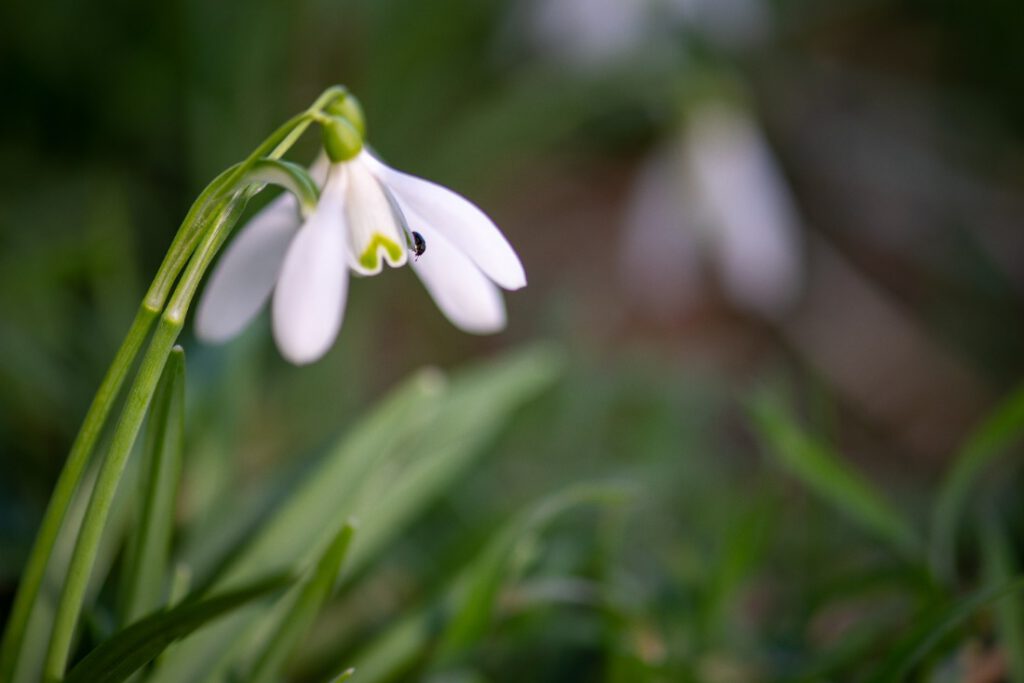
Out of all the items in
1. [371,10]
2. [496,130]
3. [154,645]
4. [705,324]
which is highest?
[371,10]

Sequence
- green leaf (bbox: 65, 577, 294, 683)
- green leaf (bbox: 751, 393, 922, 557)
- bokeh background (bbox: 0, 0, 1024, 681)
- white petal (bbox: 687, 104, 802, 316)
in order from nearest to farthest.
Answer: green leaf (bbox: 65, 577, 294, 683), green leaf (bbox: 751, 393, 922, 557), bokeh background (bbox: 0, 0, 1024, 681), white petal (bbox: 687, 104, 802, 316)

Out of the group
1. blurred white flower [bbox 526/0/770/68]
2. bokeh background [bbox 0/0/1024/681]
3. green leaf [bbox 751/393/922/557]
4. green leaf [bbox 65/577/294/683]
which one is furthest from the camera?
blurred white flower [bbox 526/0/770/68]

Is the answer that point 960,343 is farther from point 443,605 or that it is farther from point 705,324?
point 443,605

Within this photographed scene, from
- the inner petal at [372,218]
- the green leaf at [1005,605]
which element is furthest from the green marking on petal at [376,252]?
the green leaf at [1005,605]

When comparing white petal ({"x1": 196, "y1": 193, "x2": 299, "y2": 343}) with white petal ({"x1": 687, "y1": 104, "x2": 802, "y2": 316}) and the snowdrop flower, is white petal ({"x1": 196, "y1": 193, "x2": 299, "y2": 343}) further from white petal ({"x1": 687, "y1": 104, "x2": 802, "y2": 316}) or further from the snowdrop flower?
white petal ({"x1": 687, "y1": 104, "x2": 802, "y2": 316})

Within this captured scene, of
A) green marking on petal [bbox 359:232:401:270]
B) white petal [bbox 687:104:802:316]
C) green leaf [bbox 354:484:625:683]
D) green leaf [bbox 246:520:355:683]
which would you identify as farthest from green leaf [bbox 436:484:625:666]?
white petal [bbox 687:104:802:316]

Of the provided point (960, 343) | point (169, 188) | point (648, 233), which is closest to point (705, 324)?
point (648, 233)
